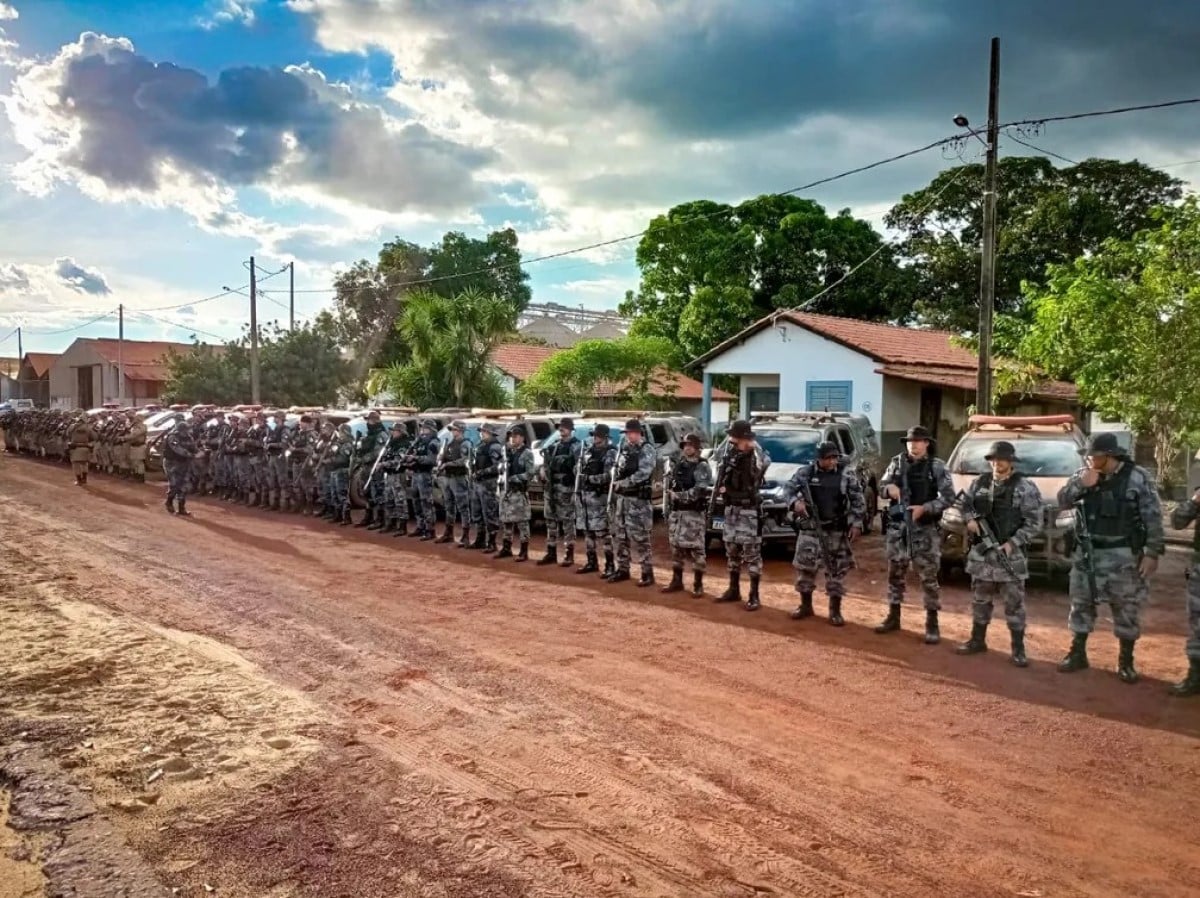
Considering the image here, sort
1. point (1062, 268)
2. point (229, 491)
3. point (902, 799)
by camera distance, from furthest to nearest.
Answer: point (229, 491), point (1062, 268), point (902, 799)

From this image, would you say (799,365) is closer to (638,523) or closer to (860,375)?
(860,375)

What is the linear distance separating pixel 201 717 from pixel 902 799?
166 inches

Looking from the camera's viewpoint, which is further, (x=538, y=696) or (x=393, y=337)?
(x=393, y=337)

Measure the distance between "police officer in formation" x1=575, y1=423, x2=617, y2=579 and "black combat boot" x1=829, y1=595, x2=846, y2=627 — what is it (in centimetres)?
308

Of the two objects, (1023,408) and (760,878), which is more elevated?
(1023,408)

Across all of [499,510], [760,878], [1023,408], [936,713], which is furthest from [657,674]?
[1023,408]

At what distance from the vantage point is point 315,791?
187 inches

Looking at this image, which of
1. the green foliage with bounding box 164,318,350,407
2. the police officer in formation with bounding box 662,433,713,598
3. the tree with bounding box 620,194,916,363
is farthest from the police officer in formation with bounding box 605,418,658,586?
the green foliage with bounding box 164,318,350,407

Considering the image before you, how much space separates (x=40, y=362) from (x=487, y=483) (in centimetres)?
7382

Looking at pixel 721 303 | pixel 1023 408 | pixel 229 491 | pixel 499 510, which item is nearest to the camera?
pixel 499 510

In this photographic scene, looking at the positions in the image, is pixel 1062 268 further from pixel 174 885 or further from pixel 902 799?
pixel 174 885

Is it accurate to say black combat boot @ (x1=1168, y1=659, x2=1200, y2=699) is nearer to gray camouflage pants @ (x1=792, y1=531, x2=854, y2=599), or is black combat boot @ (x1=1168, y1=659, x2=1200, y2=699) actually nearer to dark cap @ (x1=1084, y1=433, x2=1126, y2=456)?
dark cap @ (x1=1084, y1=433, x2=1126, y2=456)

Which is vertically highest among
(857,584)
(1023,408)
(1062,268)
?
(1062,268)

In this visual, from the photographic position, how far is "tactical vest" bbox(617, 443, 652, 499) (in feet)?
33.7
